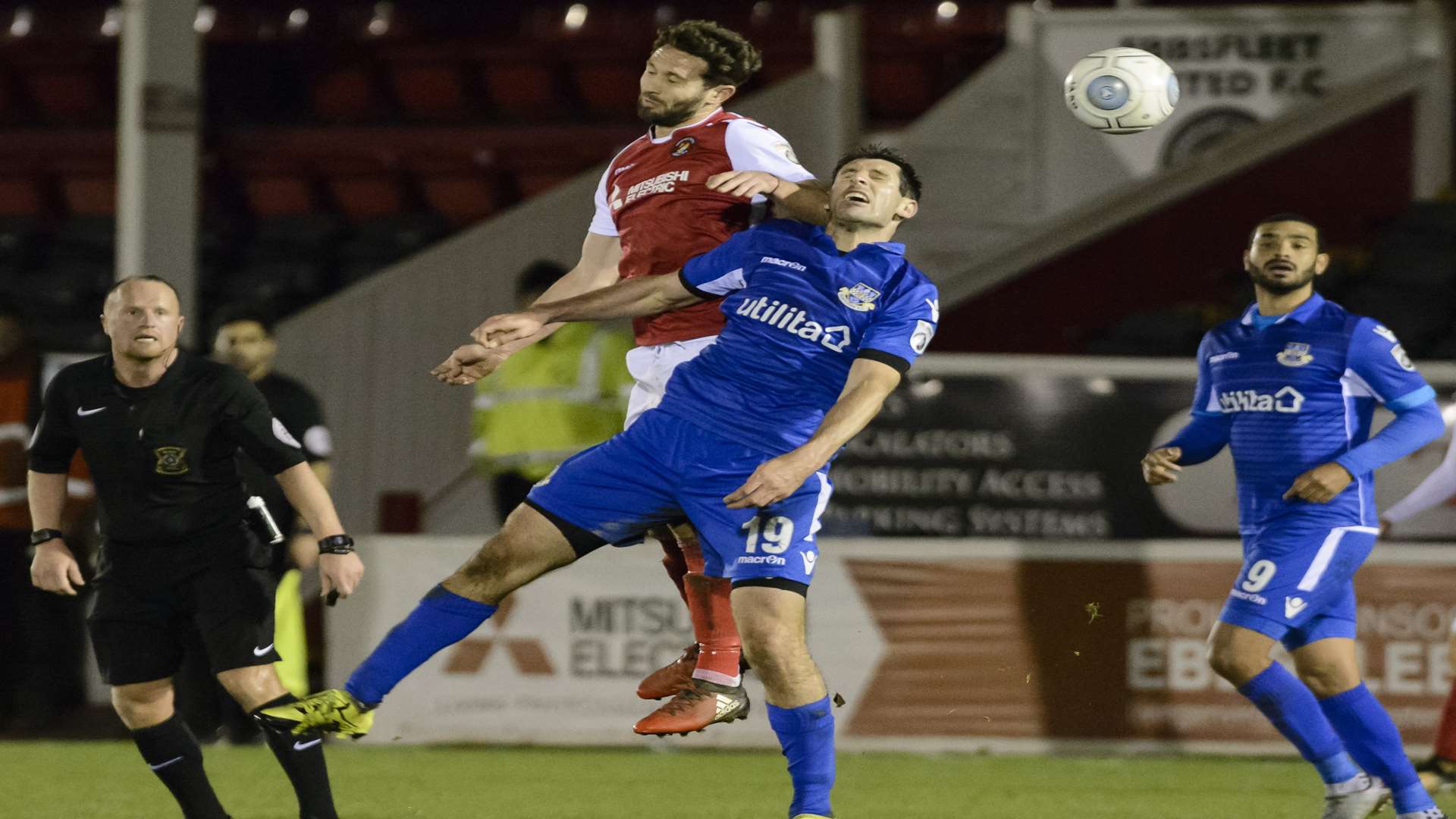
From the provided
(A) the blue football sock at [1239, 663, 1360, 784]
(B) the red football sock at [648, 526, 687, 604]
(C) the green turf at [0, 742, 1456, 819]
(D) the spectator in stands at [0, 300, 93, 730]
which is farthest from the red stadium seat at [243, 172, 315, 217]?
(A) the blue football sock at [1239, 663, 1360, 784]

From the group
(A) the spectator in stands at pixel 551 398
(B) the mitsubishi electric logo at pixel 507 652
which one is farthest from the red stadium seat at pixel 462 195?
(B) the mitsubishi electric logo at pixel 507 652

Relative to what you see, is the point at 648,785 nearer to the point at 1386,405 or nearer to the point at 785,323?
the point at 785,323

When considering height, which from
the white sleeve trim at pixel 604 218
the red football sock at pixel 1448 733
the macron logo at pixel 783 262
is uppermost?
the white sleeve trim at pixel 604 218

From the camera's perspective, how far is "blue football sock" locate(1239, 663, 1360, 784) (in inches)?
238

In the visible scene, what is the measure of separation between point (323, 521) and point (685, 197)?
139 cm

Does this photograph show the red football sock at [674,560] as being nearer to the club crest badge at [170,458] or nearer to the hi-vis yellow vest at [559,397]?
the club crest badge at [170,458]

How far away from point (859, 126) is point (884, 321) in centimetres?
777

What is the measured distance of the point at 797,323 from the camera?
520 cm

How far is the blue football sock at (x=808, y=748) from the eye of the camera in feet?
17.2

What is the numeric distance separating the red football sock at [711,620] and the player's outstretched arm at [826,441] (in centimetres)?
61

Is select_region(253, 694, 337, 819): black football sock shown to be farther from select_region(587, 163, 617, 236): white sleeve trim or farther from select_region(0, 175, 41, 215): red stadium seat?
select_region(0, 175, 41, 215): red stadium seat

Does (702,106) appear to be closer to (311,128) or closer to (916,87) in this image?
(916,87)

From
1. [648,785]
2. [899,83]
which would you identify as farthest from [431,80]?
[648,785]

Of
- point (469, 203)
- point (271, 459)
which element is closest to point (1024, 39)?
point (469, 203)
